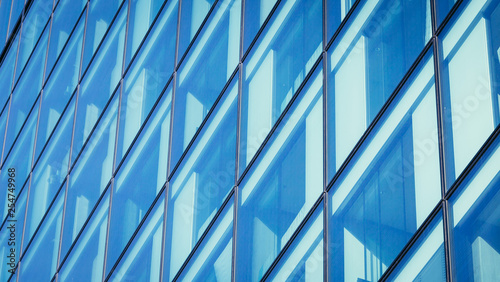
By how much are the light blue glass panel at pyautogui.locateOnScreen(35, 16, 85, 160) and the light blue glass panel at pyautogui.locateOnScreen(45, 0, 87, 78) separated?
0.18 m

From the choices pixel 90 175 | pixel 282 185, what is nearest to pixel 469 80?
pixel 282 185

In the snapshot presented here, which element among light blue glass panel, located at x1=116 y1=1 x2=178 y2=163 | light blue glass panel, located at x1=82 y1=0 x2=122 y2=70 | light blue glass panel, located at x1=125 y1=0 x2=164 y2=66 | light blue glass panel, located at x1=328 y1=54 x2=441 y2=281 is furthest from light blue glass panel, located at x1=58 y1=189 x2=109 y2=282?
light blue glass panel, located at x1=328 y1=54 x2=441 y2=281

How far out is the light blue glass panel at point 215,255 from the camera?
44.9 feet

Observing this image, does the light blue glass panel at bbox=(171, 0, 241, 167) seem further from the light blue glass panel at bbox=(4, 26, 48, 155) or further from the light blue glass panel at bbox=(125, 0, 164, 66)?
the light blue glass panel at bbox=(4, 26, 48, 155)

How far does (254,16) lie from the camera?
15.2 m

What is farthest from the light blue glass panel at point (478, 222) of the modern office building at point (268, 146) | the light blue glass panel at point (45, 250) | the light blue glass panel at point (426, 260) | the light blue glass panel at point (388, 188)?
the light blue glass panel at point (45, 250)

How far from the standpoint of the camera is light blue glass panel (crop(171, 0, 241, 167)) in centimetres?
1550

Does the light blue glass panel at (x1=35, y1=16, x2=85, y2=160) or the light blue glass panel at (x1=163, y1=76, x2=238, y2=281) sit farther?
the light blue glass panel at (x1=35, y1=16, x2=85, y2=160)

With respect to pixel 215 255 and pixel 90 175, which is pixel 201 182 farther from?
pixel 90 175

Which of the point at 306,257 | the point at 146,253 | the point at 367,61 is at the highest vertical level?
the point at 367,61

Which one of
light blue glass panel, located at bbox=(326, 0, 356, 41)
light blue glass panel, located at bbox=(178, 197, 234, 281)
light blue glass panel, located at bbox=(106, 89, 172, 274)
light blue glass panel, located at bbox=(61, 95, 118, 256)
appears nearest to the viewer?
light blue glass panel, located at bbox=(326, 0, 356, 41)

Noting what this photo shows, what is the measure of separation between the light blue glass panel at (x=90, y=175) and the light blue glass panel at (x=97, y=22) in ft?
7.78

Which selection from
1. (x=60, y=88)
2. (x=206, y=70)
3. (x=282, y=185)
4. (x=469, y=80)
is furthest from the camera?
(x=60, y=88)

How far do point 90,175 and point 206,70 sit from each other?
4.08 m
